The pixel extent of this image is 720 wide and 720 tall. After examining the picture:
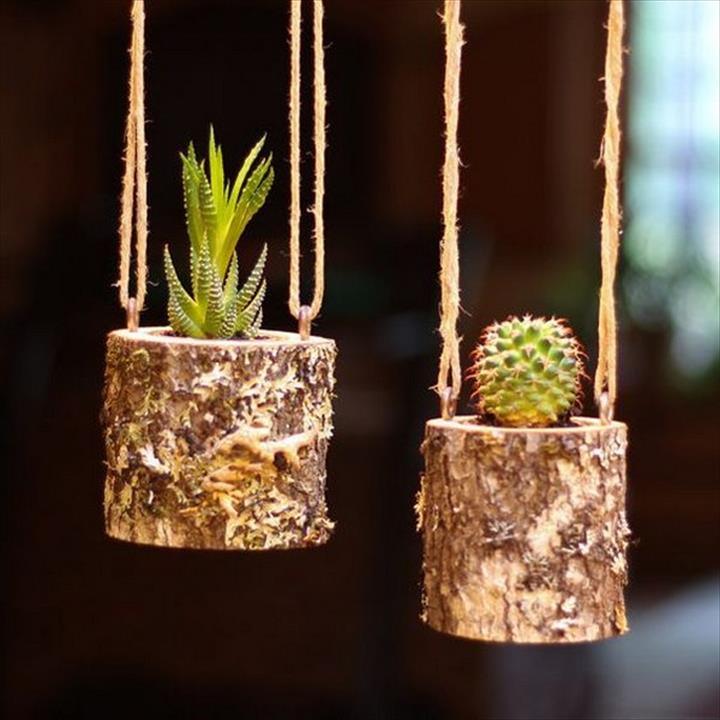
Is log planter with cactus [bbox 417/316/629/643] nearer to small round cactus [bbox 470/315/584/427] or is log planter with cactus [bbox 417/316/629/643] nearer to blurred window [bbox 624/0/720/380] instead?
small round cactus [bbox 470/315/584/427]

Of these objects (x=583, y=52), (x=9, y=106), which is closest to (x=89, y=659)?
(x=9, y=106)

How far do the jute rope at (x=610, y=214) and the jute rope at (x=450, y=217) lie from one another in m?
0.13

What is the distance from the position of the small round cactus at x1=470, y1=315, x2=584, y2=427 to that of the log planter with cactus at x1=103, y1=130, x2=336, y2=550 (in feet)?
0.57

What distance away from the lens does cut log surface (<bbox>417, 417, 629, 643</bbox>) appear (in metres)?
1.67

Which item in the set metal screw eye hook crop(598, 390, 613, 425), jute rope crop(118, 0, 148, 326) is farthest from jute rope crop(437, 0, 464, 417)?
jute rope crop(118, 0, 148, 326)

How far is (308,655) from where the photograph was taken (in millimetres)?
2914

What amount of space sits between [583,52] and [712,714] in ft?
3.21

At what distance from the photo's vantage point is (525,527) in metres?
1.68

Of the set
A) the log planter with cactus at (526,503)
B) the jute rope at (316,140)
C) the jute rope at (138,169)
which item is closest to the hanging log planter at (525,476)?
the log planter with cactus at (526,503)

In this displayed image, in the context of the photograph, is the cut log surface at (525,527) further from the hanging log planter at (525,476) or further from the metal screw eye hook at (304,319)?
the metal screw eye hook at (304,319)

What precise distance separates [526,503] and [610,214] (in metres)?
0.26

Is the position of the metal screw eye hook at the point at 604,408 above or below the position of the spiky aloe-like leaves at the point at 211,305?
below

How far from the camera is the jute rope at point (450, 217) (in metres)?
1.66

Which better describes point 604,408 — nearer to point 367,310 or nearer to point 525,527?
point 525,527
